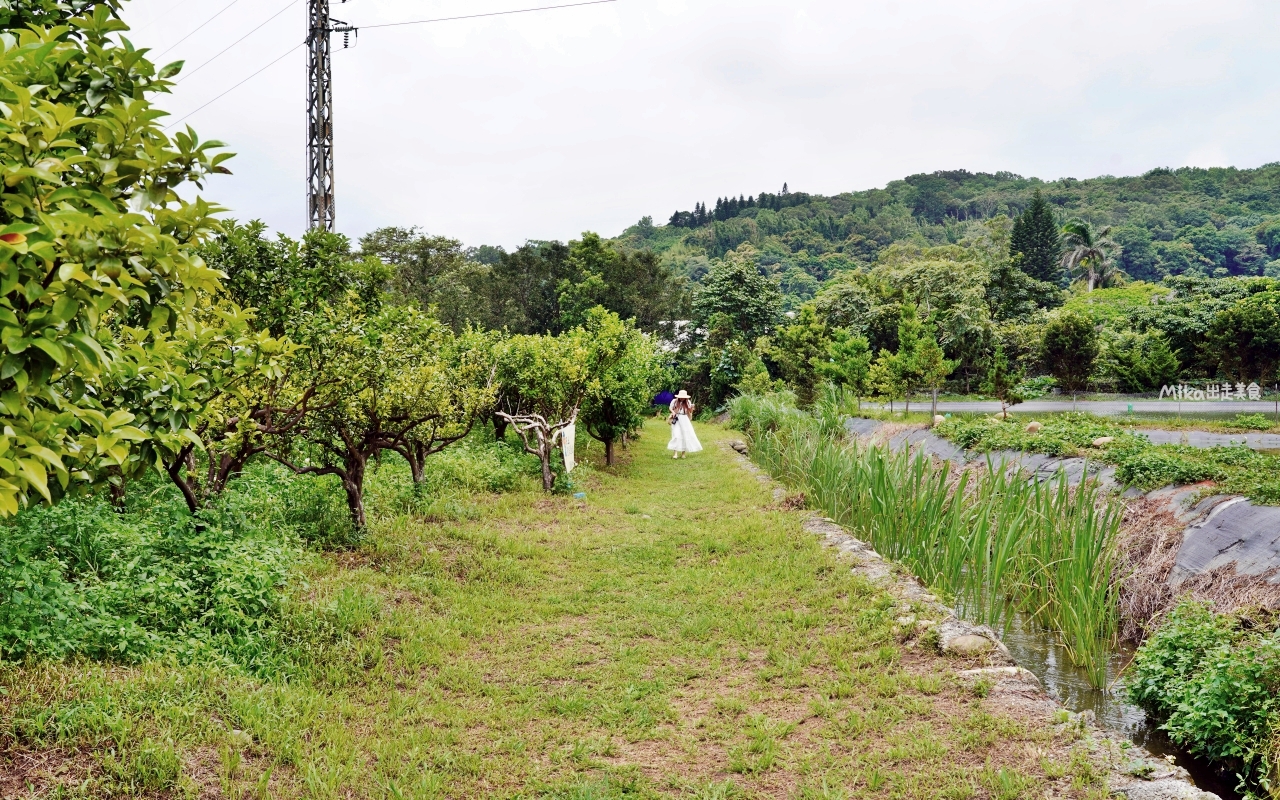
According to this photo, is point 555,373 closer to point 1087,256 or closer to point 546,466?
point 546,466

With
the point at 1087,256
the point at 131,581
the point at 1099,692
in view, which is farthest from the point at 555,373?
the point at 1087,256

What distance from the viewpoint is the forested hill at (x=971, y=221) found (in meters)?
65.5

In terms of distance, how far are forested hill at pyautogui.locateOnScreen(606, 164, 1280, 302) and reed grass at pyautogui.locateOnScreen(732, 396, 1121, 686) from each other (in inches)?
1929

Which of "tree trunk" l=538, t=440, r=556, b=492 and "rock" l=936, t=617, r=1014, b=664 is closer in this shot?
"rock" l=936, t=617, r=1014, b=664

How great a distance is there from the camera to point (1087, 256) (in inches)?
2045

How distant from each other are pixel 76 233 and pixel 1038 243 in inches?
2222

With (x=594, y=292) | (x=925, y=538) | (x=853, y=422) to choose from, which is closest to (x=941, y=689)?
(x=925, y=538)

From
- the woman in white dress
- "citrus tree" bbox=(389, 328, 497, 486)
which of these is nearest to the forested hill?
the woman in white dress

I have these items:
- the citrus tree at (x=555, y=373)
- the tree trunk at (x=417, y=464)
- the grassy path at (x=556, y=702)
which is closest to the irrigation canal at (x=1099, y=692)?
the grassy path at (x=556, y=702)

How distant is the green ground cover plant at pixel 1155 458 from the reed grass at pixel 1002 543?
2.34 feet

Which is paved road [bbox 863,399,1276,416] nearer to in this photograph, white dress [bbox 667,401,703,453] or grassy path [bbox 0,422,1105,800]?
white dress [bbox 667,401,703,453]

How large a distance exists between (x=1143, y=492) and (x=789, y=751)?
6416mm

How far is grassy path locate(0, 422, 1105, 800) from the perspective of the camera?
9.70 ft

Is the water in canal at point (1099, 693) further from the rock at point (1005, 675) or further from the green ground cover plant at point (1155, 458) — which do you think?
the green ground cover plant at point (1155, 458)
